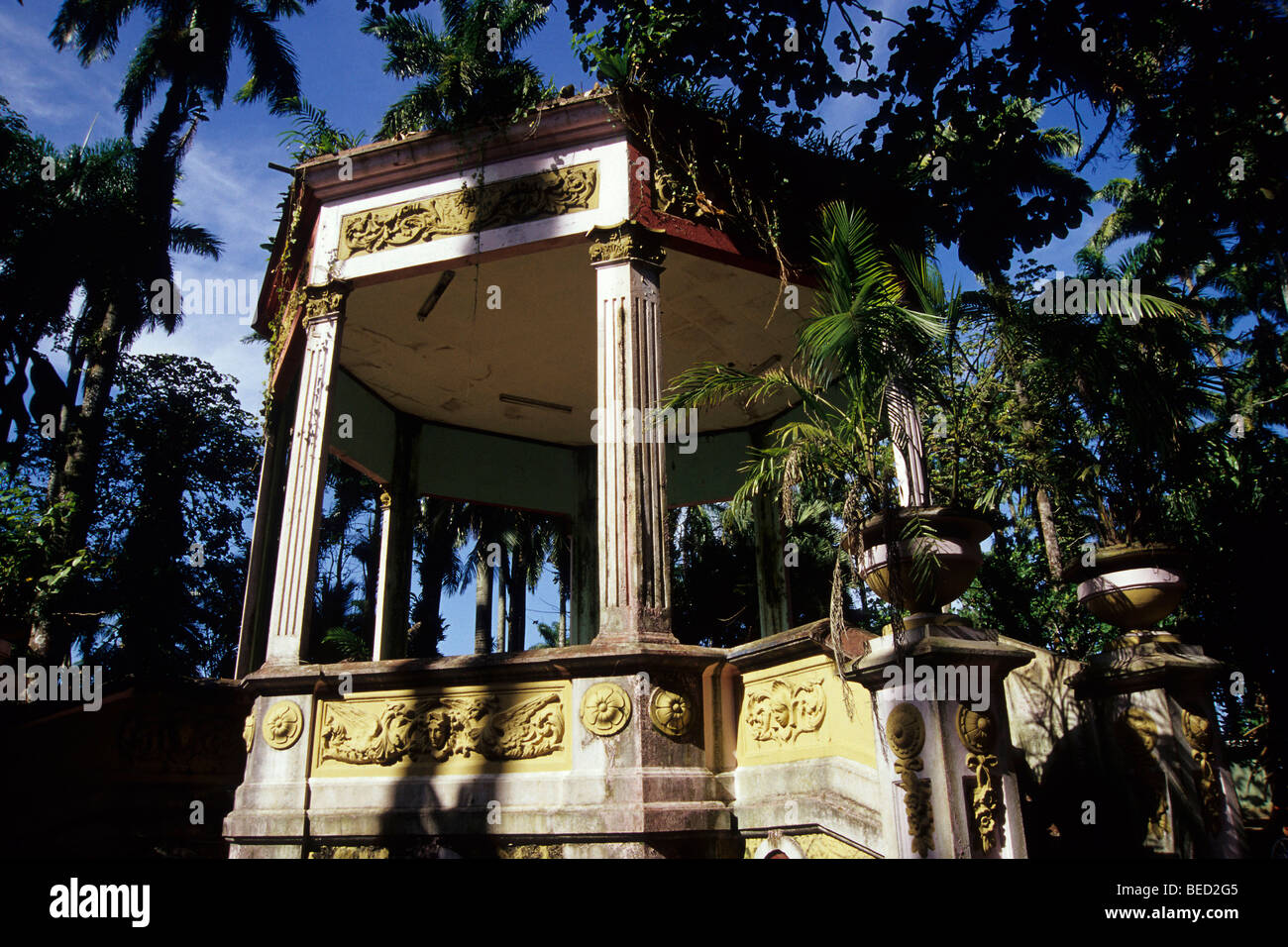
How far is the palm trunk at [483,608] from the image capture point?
2464cm

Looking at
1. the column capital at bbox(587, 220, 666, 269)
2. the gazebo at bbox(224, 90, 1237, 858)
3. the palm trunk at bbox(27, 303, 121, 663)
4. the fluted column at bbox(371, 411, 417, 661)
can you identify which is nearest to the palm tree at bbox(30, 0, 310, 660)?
the palm trunk at bbox(27, 303, 121, 663)

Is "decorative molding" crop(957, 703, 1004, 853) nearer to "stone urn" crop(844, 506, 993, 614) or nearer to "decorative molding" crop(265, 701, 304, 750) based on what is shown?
"stone urn" crop(844, 506, 993, 614)

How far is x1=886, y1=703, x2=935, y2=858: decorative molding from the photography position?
5.09 meters

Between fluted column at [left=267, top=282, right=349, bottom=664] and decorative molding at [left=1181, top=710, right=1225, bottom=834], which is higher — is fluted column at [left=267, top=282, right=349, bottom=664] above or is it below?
above

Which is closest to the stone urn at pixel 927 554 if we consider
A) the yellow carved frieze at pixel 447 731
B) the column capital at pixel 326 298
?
the yellow carved frieze at pixel 447 731

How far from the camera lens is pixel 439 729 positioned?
7402mm

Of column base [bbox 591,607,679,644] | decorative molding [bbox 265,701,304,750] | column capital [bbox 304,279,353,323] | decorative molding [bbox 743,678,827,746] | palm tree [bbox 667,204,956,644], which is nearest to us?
palm tree [bbox 667,204,956,644]

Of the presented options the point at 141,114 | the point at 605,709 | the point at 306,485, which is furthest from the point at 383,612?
the point at 141,114

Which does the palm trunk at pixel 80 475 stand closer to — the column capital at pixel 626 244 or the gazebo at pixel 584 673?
the gazebo at pixel 584 673

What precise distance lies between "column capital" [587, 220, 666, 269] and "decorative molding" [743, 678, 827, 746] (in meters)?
3.84

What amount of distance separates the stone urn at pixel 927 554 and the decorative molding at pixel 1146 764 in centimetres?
145

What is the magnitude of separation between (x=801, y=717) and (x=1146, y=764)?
2135mm
